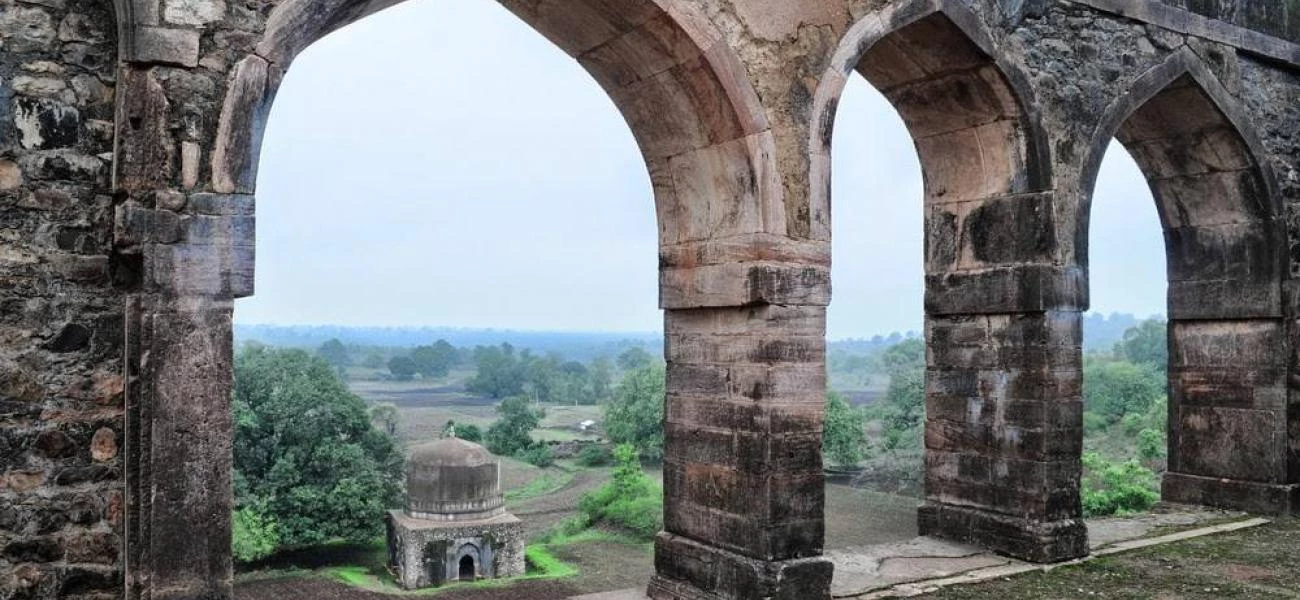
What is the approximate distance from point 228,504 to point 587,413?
49770mm

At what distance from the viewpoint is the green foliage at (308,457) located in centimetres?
2438

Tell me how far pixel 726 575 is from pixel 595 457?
32765mm

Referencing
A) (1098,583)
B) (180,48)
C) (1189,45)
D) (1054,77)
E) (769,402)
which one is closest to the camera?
(180,48)

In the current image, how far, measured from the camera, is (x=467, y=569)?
71.9 ft

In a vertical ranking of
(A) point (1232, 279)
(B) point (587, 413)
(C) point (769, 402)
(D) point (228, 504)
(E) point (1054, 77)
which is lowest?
(B) point (587, 413)

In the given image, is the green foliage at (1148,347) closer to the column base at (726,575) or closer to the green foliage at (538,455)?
the green foliage at (538,455)

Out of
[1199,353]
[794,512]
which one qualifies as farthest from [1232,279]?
[794,512]

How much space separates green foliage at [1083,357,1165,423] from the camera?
3073cm

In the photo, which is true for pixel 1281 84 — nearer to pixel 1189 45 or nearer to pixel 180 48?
pixel 1189 45

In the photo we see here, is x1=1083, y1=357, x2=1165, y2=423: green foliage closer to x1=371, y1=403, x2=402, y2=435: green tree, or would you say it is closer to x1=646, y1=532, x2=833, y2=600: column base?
x1=371, y1=403, x2=402, y2=435: green tree

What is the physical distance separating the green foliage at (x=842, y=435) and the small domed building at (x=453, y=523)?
447 inches

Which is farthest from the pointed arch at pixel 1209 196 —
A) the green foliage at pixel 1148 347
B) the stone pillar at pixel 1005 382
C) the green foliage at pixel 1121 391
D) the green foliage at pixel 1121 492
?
the green foliage at pixel 1148 347

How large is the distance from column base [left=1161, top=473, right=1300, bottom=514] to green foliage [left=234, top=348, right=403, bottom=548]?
62.6ft

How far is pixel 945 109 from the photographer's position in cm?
684
